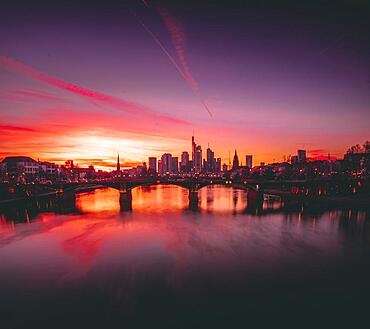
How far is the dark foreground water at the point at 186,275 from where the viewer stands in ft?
48.2

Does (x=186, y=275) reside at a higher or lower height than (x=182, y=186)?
lower

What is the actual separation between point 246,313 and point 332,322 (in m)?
5.28

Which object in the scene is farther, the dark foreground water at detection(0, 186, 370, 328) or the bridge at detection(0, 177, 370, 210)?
the bridge at detection(0, 177, 370, 210)

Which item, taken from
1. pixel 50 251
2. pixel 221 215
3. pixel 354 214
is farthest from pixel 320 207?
pixel 50 251

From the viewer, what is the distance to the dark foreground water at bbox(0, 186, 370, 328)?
14680 millimetres

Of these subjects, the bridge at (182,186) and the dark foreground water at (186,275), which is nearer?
the dark foreground water at (186,275)

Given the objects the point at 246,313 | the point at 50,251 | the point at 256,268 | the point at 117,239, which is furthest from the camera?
the point at 117,239

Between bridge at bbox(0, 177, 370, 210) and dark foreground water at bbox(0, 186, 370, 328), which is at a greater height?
bridge at bbox(0, 177, 370, 210)

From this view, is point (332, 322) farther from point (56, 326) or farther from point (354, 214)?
point (354, 214)

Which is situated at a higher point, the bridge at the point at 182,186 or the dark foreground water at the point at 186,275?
the bridge at the point at 182,186

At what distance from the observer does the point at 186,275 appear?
2075 centimetres

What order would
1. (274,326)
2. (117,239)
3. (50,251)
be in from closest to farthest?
(274,326)
(50,251)
(117,239)

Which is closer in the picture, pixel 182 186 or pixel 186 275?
pixel 186 275

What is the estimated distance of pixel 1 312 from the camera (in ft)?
50.6
